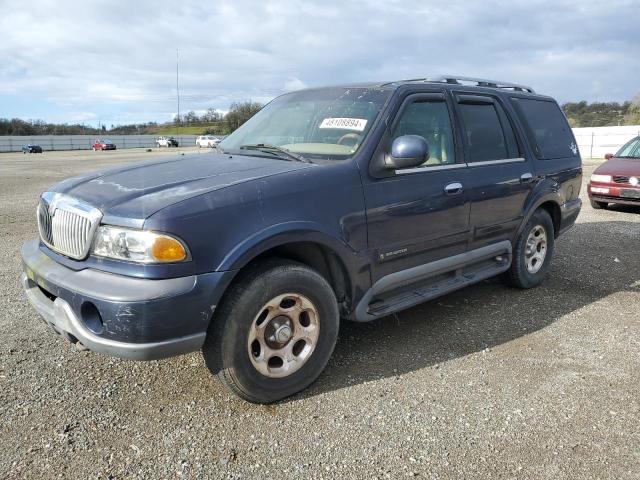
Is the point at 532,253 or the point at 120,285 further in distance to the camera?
the point at 532,253

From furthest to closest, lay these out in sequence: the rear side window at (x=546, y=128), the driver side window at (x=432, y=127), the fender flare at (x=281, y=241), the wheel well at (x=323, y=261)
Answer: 1. the rear side window at (x=546, y=128)
2. the driver side window at (x=432, y=127)
3. the wheel well at (x=323, y=261)
4. the fender flare at (x=281, y=241)

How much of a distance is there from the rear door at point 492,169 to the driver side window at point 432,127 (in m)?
0.19

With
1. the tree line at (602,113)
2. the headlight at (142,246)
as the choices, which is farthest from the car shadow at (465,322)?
the tree line at (602,113)

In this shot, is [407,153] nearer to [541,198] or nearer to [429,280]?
[429,280]

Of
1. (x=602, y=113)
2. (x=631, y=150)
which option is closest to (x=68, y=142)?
(x=602, y=113)

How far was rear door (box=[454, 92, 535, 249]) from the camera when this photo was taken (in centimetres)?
423

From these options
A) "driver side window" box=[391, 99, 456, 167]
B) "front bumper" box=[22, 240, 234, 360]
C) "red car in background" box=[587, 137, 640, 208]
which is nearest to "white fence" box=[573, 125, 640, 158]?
"red car in background" box=[587, 137, 640, 208]

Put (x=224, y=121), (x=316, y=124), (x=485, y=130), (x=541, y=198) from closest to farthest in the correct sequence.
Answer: (x=316, y=124) → (x=485, y=130) → (x=541, y=198) → (x=224, y=121)

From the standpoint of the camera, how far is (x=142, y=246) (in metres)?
2.57

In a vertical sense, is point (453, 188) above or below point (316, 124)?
below

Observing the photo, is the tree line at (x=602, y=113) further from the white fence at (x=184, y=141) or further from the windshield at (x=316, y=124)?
the windshield at (x=316, y=124)

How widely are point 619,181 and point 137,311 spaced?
9934 mm

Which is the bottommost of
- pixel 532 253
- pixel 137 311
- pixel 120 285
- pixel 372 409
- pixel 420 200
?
pixel 372 409

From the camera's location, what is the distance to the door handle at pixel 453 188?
3877 millimetres
